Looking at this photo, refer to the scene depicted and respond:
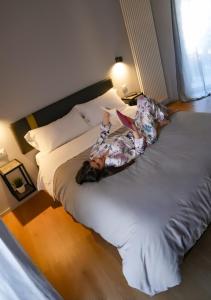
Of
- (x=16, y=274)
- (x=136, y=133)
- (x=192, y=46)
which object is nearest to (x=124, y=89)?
(x=192, y=46)

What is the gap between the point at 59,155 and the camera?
8.45 feet

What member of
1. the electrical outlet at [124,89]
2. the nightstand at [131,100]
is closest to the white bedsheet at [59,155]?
the nightstand at [131,100]

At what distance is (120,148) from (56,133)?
3.50ft

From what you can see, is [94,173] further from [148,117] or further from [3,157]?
[3,157]

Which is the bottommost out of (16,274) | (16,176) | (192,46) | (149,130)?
(16,176)

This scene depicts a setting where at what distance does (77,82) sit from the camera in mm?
3291

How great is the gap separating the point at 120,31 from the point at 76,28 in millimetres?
747

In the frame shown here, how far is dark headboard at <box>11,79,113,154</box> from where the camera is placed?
9.28ft

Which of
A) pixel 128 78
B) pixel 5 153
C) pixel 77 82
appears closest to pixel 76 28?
pixel 77 82

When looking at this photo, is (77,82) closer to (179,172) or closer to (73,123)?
(73,123)

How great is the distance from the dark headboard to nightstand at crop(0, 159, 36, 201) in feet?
0.69

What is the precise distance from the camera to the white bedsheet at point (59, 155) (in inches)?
95.0

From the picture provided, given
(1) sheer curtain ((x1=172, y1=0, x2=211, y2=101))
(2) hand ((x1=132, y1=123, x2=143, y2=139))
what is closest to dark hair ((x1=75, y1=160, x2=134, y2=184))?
(2) hand ((x1=132, y1=123, x2=143, y2=139))

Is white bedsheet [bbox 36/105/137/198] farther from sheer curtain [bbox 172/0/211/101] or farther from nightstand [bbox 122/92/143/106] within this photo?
sheer curtain [bbox 172/0/211/101]
